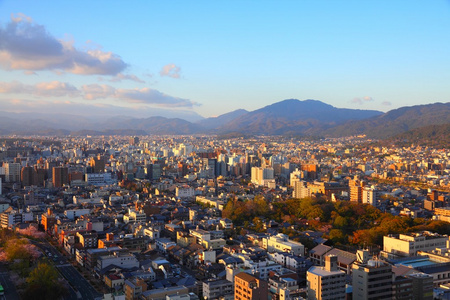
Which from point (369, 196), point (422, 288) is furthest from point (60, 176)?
point (422, 288)

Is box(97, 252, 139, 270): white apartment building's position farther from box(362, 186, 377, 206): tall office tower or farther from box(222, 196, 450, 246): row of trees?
box(362, 186, 377, 206): tall office tower

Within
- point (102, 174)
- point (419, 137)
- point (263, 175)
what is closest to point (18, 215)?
point (102, 174)

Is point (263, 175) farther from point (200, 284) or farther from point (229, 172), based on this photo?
point (200, 284)

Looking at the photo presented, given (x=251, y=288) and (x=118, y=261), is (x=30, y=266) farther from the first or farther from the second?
(x=251, y=288)

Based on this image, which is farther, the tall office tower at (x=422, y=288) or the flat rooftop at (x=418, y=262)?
the flat rooftop at (x=418, y=262)

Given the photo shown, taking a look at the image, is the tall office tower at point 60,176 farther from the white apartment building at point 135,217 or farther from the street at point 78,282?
the street at point 78,282

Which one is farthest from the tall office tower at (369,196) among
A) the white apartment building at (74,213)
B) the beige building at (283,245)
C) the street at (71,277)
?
the street at (71,277)
